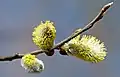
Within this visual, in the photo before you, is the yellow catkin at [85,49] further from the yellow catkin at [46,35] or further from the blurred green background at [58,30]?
the blurred green background at [58,30]

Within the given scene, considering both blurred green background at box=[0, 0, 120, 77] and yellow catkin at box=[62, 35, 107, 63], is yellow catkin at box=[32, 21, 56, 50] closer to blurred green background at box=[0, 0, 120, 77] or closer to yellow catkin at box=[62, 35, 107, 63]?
yellow catkin at box=[62, 35, 107, 63]

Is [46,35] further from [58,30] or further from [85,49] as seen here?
[58,30]

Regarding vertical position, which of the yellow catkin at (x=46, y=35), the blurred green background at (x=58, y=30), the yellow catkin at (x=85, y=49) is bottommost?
the yellow catkin at (x=85, y=49)

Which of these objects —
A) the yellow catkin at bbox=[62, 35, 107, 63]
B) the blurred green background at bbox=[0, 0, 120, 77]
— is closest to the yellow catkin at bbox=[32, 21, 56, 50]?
the yellow catkin at bbox=[62, 35, 107, 63]

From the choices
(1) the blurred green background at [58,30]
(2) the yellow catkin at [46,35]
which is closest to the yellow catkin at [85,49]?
(2) the yellow catkin at [46,35]

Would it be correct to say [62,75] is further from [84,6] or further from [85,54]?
[85,54]

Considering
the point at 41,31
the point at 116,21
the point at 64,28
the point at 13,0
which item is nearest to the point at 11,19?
the point at 13,0

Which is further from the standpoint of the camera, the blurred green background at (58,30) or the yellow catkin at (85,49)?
the blurred green background at (58,30)

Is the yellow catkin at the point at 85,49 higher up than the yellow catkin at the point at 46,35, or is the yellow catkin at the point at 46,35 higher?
the yellow catkin at the point at 46,35

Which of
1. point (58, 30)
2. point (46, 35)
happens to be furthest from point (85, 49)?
point (58, 30)
